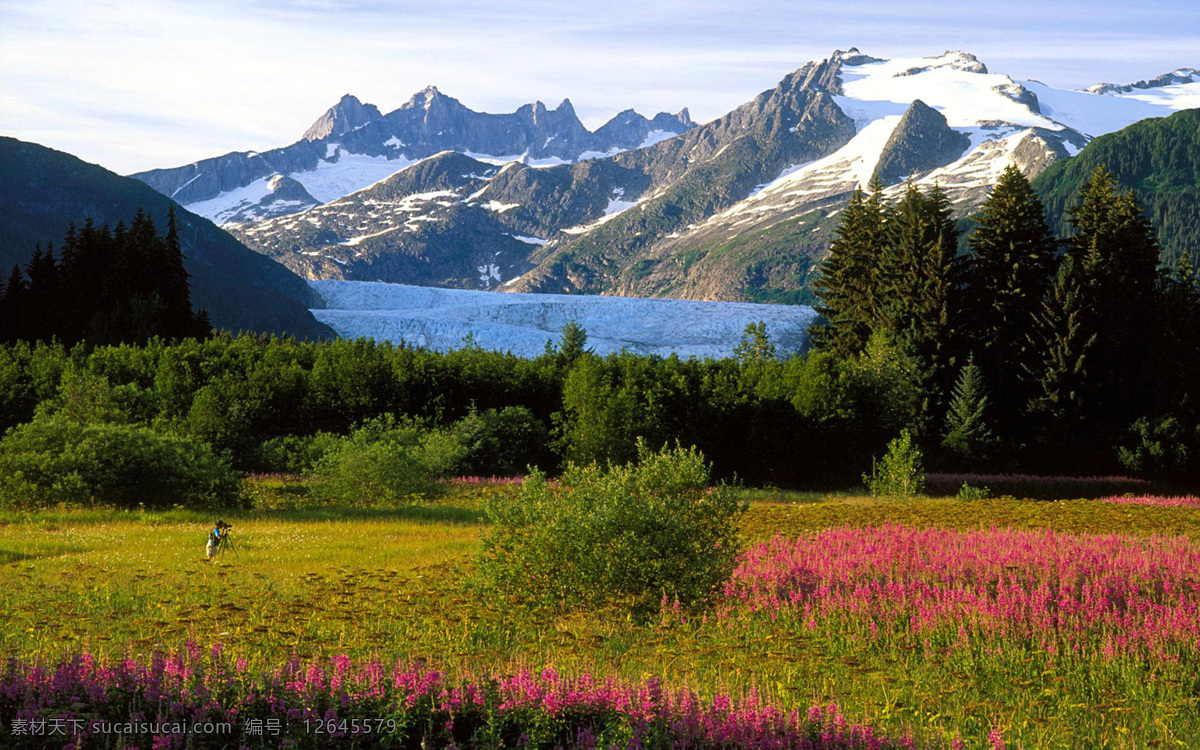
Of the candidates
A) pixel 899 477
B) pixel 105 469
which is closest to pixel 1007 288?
pixel 899 477

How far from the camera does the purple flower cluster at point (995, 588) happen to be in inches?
386

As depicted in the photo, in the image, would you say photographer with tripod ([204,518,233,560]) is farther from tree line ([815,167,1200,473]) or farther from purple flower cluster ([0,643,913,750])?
tree line ([815,167,1200,473])

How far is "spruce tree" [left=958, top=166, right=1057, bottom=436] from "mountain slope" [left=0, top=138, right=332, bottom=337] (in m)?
84.7

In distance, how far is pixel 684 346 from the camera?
7888 cm

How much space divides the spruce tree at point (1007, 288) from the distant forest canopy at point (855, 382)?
93mm

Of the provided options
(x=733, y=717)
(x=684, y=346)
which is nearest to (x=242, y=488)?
(x=733, y=717)

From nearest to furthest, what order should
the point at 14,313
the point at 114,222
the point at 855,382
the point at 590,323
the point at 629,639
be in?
the point at 629,639 → the point at 855,382 → the point at 14,313 → the point at 590,323 → the point at 114,222

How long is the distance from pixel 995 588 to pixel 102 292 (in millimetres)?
49432

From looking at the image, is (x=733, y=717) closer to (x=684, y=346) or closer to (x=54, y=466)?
(x=54, y=466)

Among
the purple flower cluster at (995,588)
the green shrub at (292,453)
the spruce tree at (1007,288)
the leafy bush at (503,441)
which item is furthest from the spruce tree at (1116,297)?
the green shrub at (292,453)

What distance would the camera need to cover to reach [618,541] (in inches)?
417

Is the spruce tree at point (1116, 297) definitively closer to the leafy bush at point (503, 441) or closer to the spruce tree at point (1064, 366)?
the spruce tree at point (1064, 366)

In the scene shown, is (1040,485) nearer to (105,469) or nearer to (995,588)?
(995,588)

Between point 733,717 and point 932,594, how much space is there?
243 inches
